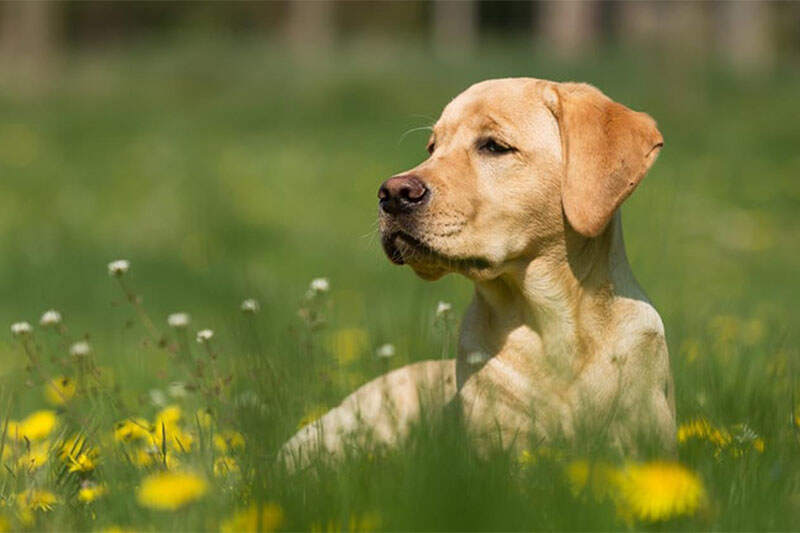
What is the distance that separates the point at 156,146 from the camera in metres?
12.8

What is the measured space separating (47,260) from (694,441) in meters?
6.58

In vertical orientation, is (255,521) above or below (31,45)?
above

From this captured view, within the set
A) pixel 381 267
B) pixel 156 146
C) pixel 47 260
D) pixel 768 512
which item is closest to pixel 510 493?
pixel 768 512

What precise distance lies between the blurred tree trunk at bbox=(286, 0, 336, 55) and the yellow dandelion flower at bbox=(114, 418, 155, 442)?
55.0ft

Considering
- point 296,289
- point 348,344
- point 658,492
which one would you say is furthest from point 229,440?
point 296,289

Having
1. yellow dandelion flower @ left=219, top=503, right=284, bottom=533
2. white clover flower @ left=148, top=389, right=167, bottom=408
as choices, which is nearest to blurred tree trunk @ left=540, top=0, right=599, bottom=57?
white clover flower @ left=148, top=389, right=167, bottom=408

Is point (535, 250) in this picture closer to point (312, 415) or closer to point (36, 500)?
point (312, 415)

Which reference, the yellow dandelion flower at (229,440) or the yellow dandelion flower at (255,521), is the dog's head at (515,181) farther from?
the yellow dandelion flower at (255,521)

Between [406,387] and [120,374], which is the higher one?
[406,387]

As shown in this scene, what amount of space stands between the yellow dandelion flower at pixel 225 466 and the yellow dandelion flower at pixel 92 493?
0.27 m

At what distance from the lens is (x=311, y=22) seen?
71.0ft

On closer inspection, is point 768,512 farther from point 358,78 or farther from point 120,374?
point 358,78

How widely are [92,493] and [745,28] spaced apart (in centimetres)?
1775

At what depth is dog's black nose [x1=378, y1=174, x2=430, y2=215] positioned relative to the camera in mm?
3406
